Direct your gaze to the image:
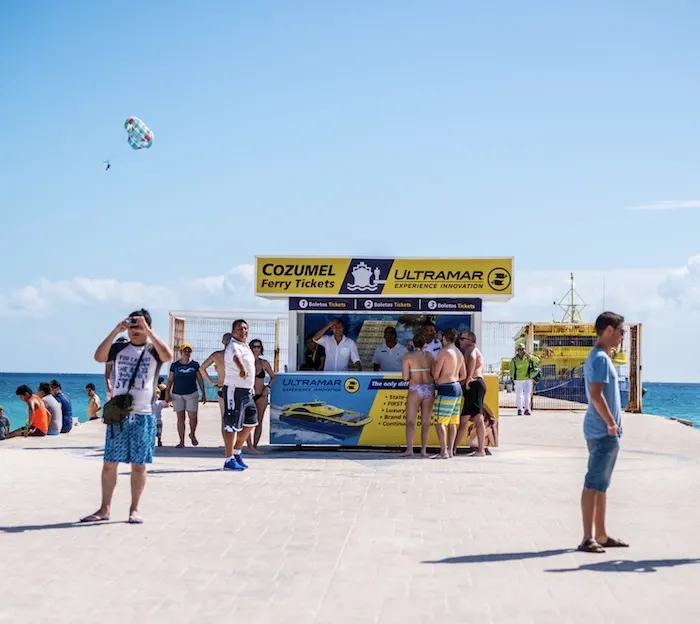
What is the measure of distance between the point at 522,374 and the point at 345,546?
60.9ft

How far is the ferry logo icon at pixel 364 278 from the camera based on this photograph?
623 inches

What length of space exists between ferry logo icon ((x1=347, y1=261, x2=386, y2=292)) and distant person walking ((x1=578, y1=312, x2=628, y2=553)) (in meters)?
8.14

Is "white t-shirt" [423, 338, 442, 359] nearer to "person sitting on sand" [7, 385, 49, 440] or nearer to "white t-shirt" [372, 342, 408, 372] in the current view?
"white t-shirt" [372, 342, 408, 372]

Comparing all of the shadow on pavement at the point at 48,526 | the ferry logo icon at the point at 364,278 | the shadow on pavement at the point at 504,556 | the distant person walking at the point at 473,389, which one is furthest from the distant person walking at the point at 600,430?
the ferry logo icon at the point at 364,278

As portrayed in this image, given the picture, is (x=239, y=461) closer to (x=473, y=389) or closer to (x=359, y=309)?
(x=473, y=389)

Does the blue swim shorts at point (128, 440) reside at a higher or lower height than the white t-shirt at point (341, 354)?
lower

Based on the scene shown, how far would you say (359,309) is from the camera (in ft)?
52.5

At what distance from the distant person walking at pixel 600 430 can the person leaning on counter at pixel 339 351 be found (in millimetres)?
8428

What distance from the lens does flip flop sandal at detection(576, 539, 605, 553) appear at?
7.57 metres

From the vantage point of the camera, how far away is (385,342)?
16453 mm

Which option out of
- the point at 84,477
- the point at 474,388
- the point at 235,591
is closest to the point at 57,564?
the point at 235,591

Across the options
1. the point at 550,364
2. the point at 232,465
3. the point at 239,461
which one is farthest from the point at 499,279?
the point at 550,364

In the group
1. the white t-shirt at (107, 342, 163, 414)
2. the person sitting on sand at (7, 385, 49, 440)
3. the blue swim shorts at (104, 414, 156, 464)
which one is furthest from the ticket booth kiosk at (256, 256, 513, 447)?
the blue swim shorts at (104, 414, 156, 464)

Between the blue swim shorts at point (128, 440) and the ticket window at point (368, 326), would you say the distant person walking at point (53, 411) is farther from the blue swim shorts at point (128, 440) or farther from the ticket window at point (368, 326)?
the blue swim shorts at point (128, 440)
